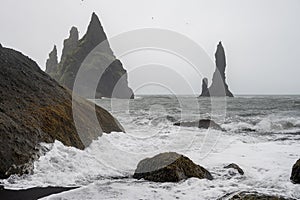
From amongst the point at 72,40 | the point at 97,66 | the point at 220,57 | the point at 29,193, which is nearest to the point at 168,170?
the point at 29,193

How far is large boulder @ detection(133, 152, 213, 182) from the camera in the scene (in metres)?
4.56

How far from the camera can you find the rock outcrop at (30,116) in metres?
4.47

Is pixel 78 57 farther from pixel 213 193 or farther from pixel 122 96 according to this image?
pixel 213 193

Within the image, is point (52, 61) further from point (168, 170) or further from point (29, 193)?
point (29, 193)

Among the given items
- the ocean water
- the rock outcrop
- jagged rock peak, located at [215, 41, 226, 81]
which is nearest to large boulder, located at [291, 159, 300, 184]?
the ocean water

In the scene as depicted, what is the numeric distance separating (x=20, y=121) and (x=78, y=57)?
6903cm

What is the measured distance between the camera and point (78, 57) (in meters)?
70.9

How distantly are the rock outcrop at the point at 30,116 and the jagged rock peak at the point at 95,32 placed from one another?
67.8 m

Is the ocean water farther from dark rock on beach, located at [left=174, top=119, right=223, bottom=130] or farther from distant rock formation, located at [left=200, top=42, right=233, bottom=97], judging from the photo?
distant rock formation, located at [left=200, top=42, right=233, bottom=97]

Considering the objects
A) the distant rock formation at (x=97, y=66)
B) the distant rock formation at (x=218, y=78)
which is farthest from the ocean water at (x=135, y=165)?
the distant rock formation at (x=218, y=78)

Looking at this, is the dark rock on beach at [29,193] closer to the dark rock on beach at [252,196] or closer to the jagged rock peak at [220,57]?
the dark rock on beach at [252,196]

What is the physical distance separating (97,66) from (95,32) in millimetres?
18542

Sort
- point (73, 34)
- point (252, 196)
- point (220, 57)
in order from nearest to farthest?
1. point (252, 196)
2. point (220, 57)
3. point (73, 34)

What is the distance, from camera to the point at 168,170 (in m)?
4.61
